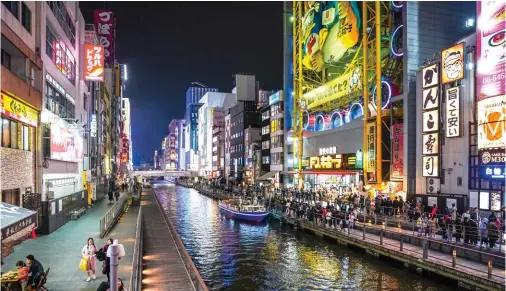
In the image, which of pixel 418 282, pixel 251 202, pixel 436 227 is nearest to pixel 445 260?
pixel 418 282

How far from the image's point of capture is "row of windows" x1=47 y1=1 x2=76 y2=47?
34.3 m

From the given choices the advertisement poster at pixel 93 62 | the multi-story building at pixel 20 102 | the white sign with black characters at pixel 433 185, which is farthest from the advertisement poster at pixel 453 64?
the advertisement poster at pixel 93 62

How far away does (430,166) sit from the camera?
36.6 meters

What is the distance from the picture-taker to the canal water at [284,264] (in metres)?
24.6

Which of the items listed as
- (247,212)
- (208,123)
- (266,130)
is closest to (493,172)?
(247,212)

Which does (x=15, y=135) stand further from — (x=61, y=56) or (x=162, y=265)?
(x=61, y=56)

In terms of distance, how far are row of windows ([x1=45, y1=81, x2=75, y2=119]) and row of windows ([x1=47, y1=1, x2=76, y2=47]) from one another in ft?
20.7

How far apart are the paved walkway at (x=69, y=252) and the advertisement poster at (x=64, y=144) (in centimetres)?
558

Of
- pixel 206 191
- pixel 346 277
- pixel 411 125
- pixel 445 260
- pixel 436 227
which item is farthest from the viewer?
pixel 206 191

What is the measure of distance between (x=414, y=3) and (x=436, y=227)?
989 inches

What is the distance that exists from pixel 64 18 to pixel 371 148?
34.8 metres

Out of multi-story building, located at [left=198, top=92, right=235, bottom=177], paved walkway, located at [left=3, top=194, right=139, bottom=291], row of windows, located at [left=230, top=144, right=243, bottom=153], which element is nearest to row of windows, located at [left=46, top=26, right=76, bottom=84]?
paved walkway, located at [left=3, top=194, right=139, bottom=291]

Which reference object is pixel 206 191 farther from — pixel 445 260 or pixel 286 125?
pixel 445 260

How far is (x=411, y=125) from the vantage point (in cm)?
4212
